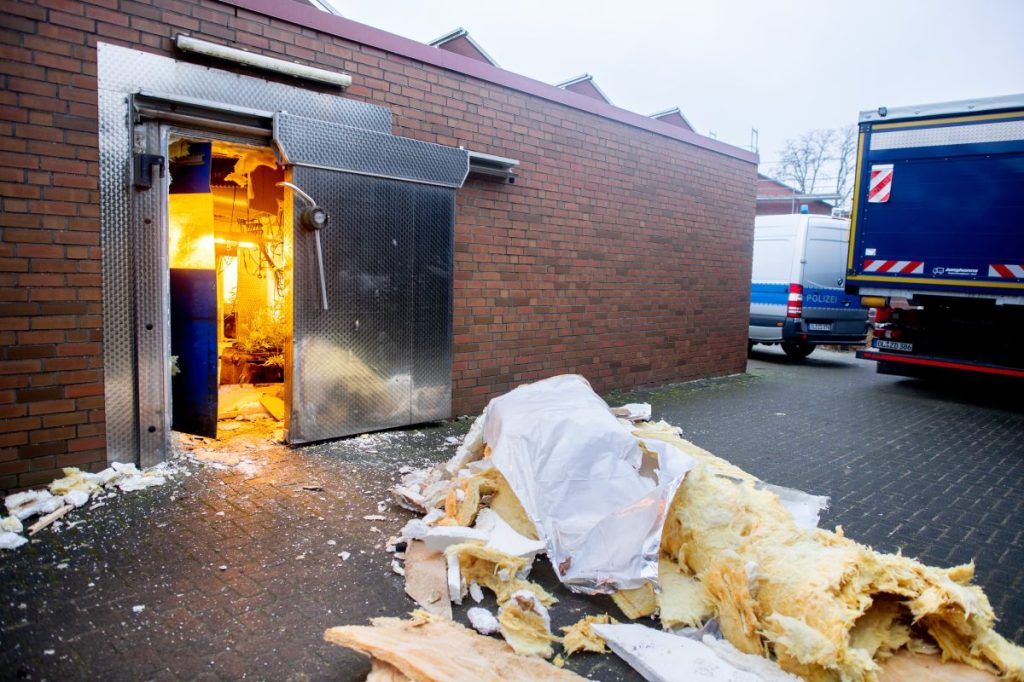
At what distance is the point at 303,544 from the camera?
141 inches

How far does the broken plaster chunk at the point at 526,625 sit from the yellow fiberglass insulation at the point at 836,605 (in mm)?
787

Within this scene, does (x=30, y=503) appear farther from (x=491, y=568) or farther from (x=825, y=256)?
(x=825, y=256)

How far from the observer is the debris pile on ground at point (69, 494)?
11.8 feet

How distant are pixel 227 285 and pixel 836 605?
799 centimetres

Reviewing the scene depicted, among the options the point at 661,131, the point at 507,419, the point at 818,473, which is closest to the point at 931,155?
the point at 661,131

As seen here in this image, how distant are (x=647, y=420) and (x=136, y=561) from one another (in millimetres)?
4042

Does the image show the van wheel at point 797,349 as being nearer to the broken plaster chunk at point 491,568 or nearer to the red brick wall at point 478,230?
the red brick wall at point 478,230

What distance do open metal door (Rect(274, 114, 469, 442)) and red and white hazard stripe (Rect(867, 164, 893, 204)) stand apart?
20.0 ft

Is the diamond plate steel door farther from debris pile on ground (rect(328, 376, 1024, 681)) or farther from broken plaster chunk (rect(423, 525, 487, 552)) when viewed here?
broken plaster chunk (rect(423, 525, 487, 552))

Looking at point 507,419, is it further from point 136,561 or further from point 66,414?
point 66,414

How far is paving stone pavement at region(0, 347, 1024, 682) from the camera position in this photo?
2621 millimetres

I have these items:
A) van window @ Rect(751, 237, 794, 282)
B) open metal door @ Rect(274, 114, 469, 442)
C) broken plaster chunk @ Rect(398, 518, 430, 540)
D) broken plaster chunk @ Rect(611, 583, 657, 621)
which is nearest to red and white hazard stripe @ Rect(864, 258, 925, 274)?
van window @ Rect(751, 237, 794, 282)

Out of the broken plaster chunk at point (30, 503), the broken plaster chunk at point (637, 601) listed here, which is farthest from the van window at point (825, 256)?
the broken plaster chunk at point (30, 503)

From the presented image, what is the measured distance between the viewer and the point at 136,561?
331cm
